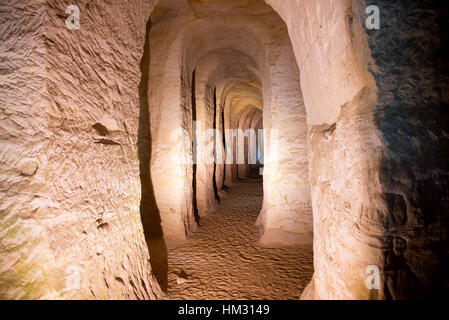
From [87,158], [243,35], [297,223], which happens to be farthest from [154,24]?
[297,223]

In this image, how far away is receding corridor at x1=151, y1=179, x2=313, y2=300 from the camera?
109 inches

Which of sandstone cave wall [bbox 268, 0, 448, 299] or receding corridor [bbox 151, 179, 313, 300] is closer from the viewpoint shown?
sandstone cave wall [bbox 268, 0, 448, 299]

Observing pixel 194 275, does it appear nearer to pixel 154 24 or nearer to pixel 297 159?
pixel 297 159

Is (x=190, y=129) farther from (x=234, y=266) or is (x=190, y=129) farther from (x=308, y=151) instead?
(x=308, y=151)

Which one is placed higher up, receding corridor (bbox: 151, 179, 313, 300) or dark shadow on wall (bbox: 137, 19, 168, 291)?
dark shadow on wall (bbox: 137, 19, 168, 291)

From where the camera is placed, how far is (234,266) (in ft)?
11.1

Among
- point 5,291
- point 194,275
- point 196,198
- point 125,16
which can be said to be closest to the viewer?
point 5,291

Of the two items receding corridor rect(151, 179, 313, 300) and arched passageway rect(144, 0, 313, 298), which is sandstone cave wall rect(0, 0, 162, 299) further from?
arched passageway rect(144, 0, 313, 298)

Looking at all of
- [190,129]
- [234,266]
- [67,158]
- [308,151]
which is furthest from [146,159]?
[308,151]

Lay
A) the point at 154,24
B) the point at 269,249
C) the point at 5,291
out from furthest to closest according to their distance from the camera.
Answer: the point at 154,24, the point at 269,249, the point at 5,291

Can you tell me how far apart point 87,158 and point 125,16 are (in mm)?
1562

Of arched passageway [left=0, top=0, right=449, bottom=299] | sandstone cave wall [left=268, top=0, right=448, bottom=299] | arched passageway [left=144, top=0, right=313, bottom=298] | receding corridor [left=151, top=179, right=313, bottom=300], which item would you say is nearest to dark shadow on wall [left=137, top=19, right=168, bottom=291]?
arched passageway [left=144, top=0, right=313, bottom=298]

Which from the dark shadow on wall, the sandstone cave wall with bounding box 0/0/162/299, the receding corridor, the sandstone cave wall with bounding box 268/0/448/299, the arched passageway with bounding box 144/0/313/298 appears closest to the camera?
the sandstone cave wall with bounding box 268/0/448/299
